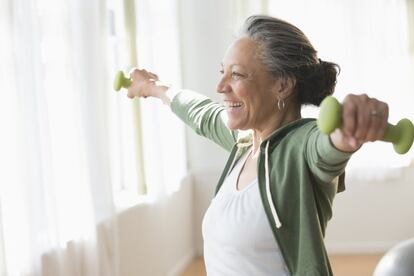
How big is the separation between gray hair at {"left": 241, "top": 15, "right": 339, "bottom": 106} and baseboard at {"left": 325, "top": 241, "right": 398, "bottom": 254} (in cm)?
401

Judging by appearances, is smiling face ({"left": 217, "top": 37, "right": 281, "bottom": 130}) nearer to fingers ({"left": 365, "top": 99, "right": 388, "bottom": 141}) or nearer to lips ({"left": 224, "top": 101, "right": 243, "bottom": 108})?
lips ({"left": 224, "top": 101, "right": 243, "bottom": 108})

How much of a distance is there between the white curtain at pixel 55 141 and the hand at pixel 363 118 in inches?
61.8

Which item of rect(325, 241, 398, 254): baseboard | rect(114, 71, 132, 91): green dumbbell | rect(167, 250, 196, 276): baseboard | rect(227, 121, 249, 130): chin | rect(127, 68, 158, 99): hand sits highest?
rect(114, 71, 132, 91): green dumbbell

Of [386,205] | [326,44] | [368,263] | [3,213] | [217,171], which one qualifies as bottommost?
[368,263]

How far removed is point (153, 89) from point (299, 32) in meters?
0.76

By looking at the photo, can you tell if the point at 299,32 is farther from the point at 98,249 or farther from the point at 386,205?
the point at 386,205

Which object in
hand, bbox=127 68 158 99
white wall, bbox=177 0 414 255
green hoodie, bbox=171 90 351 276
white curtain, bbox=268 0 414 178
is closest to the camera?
Result: green hoodie, bbox=171 90 351 276

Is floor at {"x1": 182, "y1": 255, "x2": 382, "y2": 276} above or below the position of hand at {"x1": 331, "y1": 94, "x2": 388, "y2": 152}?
below

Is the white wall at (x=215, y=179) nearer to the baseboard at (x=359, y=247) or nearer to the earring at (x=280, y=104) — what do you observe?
the baseboard at (x=359, y=247)

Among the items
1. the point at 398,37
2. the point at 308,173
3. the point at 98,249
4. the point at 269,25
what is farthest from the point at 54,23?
the point at 398,37

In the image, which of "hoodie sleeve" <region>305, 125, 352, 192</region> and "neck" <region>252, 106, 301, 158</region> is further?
"neck" <region>252, 106, 301, 158</region>

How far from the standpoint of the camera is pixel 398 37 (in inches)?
197

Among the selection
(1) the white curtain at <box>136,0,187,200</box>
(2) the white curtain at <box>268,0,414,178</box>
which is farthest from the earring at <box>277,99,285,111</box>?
(2) the white curtain at <box>268,0,414,178</box>

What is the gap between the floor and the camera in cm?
465
